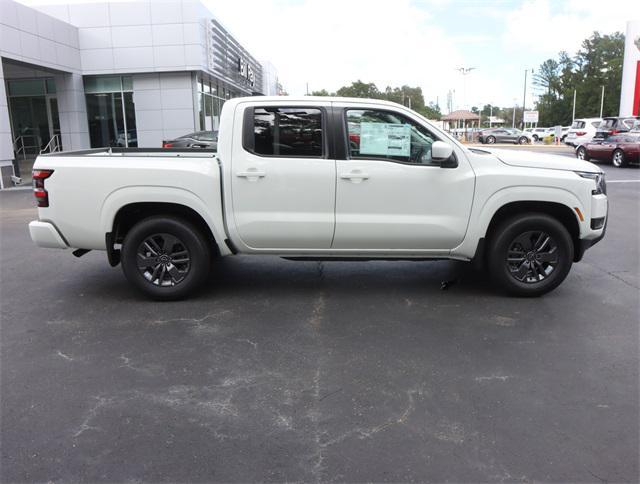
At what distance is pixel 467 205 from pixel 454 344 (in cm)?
152

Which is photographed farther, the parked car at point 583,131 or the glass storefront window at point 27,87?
the parked car at point 583,131

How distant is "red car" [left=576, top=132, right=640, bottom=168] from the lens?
64.1 ft

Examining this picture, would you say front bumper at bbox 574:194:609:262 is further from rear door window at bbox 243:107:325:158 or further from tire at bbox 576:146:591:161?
tire at bbox 576:146:591:161

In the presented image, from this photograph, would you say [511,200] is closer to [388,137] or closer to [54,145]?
[388,137]

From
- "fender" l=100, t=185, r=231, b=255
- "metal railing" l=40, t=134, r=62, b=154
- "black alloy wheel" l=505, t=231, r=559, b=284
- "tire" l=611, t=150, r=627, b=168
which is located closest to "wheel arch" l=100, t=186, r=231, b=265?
"fender" l=100, t=185, r=231, b=255

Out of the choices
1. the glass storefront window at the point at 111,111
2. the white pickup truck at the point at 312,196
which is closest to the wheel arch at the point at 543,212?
the white pickup truck at the point at 312,196

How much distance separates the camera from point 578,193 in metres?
5.42

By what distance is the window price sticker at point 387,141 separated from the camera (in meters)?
5.40

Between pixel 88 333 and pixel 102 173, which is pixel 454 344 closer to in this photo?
pixel 88 333

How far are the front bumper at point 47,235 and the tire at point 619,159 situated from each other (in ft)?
65.5

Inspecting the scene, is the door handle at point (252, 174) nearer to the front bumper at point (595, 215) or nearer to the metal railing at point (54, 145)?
the front bumper at point (595, 215)

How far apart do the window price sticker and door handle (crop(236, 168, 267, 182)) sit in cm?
100

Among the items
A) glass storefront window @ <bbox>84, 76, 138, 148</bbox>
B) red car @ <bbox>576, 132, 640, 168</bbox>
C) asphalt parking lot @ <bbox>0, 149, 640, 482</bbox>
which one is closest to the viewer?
asphalt parking lot @ <bbox>0, 149, 640, 482</bbox>

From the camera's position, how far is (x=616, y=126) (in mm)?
24531
